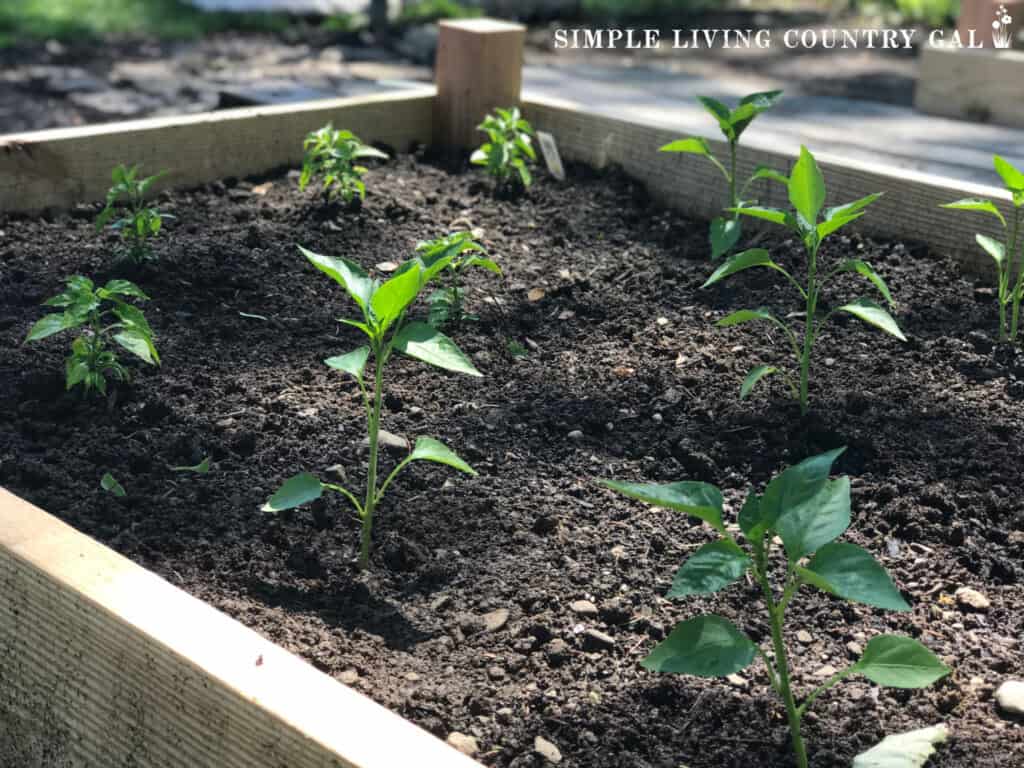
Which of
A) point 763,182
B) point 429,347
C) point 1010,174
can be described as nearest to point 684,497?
point 429,347

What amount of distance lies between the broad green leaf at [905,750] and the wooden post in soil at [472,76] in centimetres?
306

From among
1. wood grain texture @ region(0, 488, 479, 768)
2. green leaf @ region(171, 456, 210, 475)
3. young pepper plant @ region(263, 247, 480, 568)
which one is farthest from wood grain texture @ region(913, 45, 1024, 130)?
wood grain texture @ region(0, 488, 479, 768)

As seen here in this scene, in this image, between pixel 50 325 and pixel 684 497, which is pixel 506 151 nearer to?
pixel 50 325

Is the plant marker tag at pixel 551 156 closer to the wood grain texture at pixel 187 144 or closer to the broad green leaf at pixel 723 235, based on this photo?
the wood grain texture at pixel 187 144

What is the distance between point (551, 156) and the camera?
13.9 feet

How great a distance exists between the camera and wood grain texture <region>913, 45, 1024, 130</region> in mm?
5512

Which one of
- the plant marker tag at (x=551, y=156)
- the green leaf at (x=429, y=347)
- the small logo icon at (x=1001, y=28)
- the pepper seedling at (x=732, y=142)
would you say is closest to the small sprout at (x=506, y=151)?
the plant marker tag at (x=551, y=156)

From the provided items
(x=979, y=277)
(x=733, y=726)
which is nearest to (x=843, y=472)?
(x=733, y=726)

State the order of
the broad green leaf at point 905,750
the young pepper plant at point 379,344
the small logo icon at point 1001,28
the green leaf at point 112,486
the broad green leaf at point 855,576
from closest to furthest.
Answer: the broad green leaf at point 855,576 < the broad green leaf at point 905,750 < the young pepper plant at point 379,344 < the green leaf at point 112,486 < the small logo icon at point 1001,28

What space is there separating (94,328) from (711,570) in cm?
158

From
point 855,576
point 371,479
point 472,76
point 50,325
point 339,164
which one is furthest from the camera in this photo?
point 472,76

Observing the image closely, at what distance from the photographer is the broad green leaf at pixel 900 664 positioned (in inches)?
64.7

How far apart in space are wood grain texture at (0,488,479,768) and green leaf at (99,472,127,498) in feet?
0.86

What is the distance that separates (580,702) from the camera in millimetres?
1910
